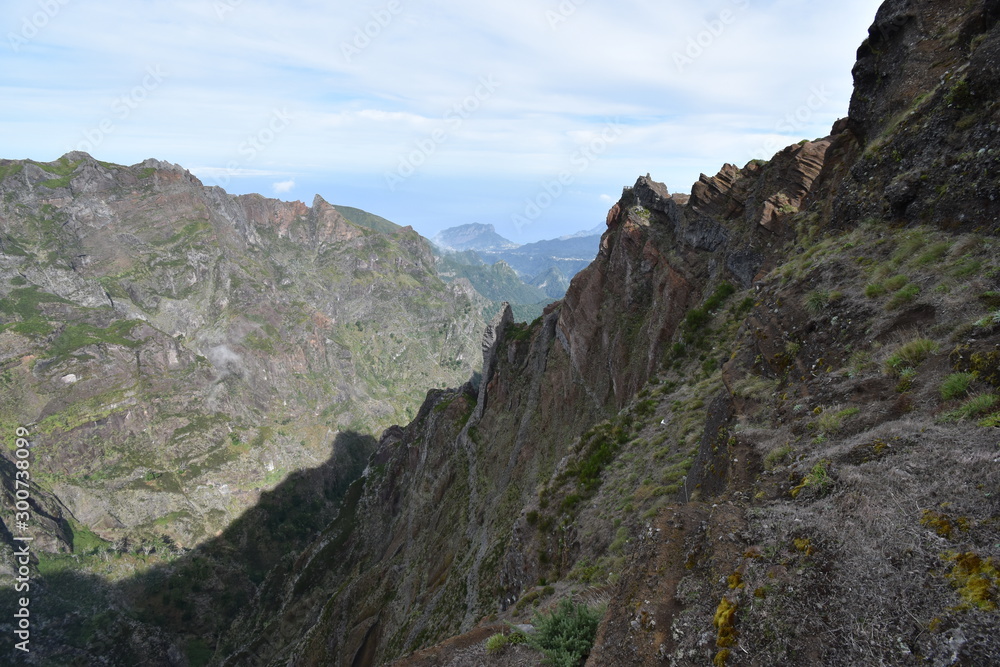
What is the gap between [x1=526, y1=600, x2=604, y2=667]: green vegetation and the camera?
9.95 metres

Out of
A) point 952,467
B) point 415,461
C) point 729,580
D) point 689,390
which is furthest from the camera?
point 415,461

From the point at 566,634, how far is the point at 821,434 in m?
7.19

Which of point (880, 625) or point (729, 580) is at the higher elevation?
point (880, 625)

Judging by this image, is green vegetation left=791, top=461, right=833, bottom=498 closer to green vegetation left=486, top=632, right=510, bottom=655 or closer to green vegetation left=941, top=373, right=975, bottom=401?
green vegetation left=941, top=373, right=975, bottom=401

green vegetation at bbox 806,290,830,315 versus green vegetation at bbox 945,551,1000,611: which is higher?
green vegetation at bbox 806,290,830,315

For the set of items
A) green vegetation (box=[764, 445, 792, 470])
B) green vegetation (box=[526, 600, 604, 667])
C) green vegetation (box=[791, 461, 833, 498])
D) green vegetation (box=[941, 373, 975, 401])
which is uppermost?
green vegetation (box=[941, 373, 975, 401])

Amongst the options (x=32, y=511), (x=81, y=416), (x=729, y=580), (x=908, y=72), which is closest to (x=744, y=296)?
(x=908, y=72)

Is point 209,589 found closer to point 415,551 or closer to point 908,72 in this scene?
point 415,551

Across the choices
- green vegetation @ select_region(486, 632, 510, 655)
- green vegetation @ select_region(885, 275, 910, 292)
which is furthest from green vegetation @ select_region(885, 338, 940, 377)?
green vegetation @ select_region(486, 632, 510, 655)

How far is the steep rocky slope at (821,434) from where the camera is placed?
6219 mm

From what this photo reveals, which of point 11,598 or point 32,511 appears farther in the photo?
point 32,511

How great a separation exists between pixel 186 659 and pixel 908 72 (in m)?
186

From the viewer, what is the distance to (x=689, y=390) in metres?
27.4

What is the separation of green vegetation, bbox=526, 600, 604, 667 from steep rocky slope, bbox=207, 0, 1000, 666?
2.40ft
